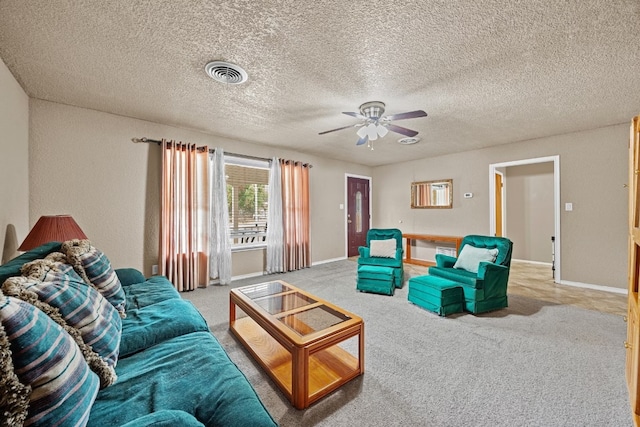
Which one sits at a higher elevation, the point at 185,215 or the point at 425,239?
the point at 185,215

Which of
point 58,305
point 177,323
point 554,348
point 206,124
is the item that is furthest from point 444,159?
point 58,305

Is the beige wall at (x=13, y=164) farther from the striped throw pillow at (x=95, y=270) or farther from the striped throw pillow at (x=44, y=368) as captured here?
the striped throw pillow at (x=44, y=368)

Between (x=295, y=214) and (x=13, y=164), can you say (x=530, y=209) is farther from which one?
(x=13, y=164)

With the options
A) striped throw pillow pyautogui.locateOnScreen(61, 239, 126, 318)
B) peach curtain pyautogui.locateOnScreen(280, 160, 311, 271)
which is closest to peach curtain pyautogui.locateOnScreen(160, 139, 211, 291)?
peach curtain pyautogui.locateOnScreen(280, 160, 311, 271)

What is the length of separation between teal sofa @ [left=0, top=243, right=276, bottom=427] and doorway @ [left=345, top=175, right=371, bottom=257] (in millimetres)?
4934

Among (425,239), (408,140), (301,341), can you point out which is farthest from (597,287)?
(301,341)

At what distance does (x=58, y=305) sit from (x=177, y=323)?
0.65 m

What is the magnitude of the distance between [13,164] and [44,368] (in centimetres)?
269

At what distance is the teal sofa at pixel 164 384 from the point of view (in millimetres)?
838

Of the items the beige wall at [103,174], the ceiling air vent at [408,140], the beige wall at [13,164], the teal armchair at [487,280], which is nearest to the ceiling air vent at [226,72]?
the beige wall at [13,164]

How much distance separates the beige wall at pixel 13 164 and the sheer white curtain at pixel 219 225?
1955 mm

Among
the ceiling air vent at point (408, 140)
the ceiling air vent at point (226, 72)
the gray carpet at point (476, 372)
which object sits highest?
the ceiling air vent at point (408, 140)

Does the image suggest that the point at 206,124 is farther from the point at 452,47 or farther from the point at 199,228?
the point at 452,47

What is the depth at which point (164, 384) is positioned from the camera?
1.13 meters
